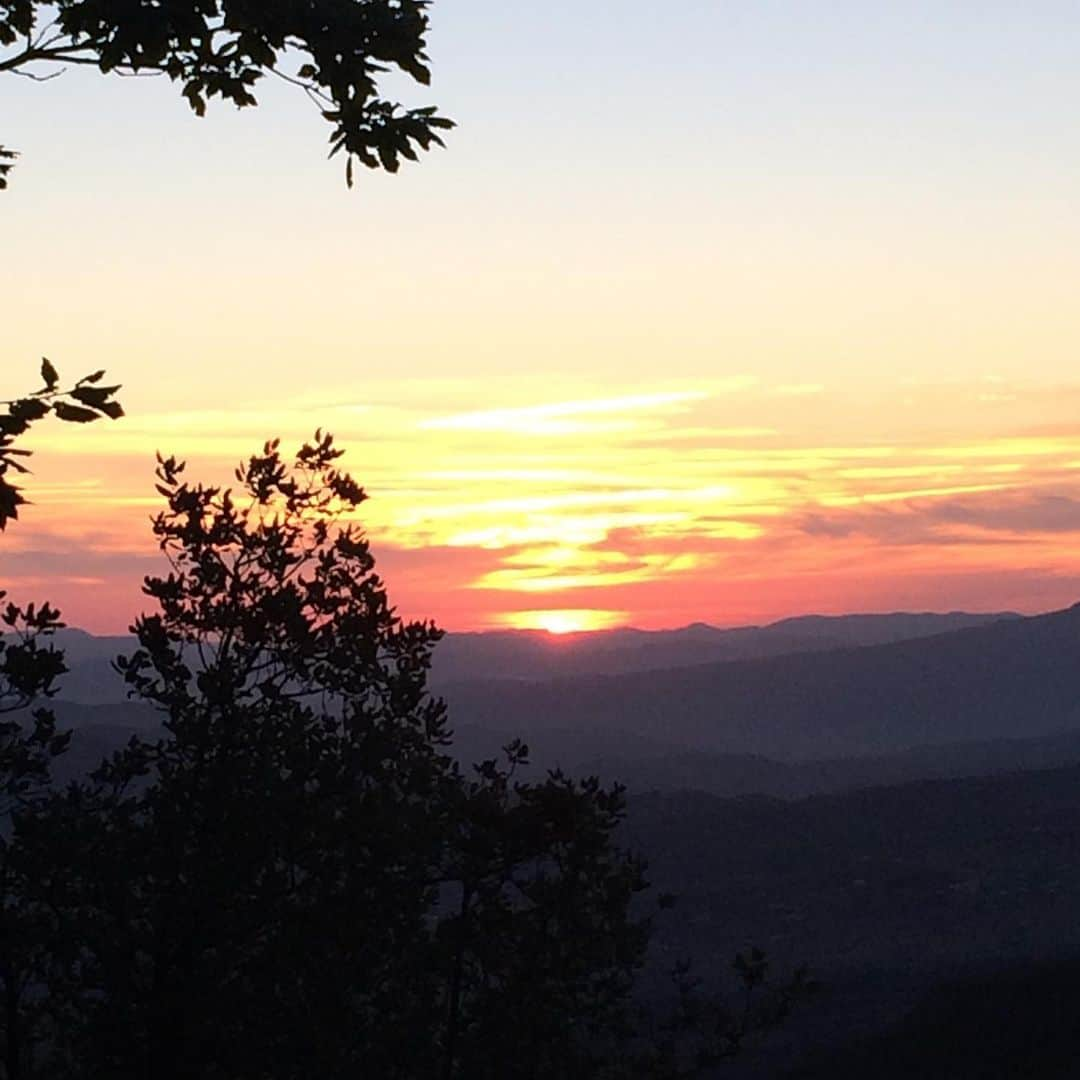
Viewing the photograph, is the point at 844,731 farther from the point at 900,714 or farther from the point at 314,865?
the point at 314,865

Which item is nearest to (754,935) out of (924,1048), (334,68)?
(924,1048)

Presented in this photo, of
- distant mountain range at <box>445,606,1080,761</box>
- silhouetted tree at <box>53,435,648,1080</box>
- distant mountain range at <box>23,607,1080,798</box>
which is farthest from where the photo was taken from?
distant mountain range at <box>445,606,1080,761</box>

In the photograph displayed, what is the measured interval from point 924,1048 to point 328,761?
31.5 metres

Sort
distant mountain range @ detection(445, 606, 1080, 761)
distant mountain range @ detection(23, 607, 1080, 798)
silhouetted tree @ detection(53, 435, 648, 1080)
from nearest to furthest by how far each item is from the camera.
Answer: silhouetted tree @ detection(53, 435, 648, 1080) → distant mountain range @ detection(23, 607, 1080, 798) → distant mountain range @ detection(445, 606, 1080, 761)

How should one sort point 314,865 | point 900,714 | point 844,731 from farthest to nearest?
1. point 900,714
2. point 844,731
3. point 314,865

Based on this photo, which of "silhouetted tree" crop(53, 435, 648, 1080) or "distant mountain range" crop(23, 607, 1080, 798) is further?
"distant mountain range" crop(23, 607, 1080, 798)

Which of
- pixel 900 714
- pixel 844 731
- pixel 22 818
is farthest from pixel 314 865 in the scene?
pixel 900 714

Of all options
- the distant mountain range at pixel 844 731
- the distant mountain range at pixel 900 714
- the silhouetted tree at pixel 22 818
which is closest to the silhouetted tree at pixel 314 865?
the silhouetted tree at pixel 22 818

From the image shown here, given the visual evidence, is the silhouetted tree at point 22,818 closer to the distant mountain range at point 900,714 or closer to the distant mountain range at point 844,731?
the distant mountain range at point 844,731

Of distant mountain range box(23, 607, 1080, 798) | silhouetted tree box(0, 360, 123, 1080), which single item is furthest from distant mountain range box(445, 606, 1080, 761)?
silhouetted tree box(0, 360, 123, 1080)

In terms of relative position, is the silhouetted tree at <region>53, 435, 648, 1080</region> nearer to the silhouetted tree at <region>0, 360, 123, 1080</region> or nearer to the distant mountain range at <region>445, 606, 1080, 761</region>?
the silhouetted tree at <region>0, 360, 123, 1080</region>

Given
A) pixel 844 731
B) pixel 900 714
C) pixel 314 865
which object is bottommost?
pixel 844 731

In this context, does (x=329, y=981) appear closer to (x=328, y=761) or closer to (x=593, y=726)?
(x=328, y=761)

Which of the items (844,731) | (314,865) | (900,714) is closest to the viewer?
(314,865)
